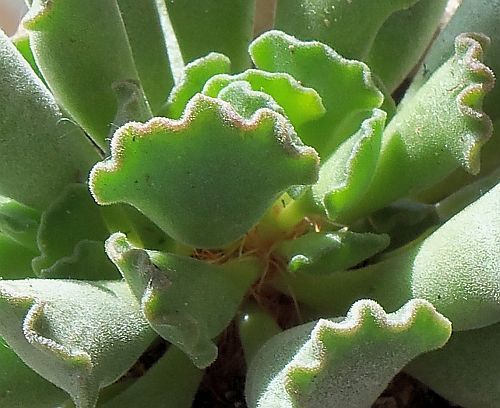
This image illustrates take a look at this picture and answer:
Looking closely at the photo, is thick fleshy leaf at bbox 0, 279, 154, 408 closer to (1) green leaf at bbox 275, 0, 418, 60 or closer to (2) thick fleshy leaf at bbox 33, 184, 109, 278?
(2) thick fleshy leaf at bbox 33, 184, 109, 278

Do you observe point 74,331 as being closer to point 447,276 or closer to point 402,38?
point 447,276

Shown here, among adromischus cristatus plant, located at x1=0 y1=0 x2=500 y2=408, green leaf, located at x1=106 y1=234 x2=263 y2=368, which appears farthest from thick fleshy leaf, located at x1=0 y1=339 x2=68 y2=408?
green leaf, located at x1=106 y1=234 x2=263 y2=368

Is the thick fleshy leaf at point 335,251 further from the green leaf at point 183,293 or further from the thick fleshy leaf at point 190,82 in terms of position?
the thick fleshy leaf at point 190,82

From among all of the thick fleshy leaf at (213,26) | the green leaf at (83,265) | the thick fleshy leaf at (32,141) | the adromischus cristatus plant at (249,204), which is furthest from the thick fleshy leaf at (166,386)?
the thick fleshy leaf at (213,26)

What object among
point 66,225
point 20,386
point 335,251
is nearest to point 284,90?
point 335,251

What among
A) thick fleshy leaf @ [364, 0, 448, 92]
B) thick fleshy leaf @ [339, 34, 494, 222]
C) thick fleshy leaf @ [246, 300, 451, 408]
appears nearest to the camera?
thick fleshy leaf @ [246, 300, 451, 408]

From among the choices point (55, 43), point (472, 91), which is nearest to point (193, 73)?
point (55, 43)

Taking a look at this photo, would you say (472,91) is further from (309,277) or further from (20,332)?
(20,332)
